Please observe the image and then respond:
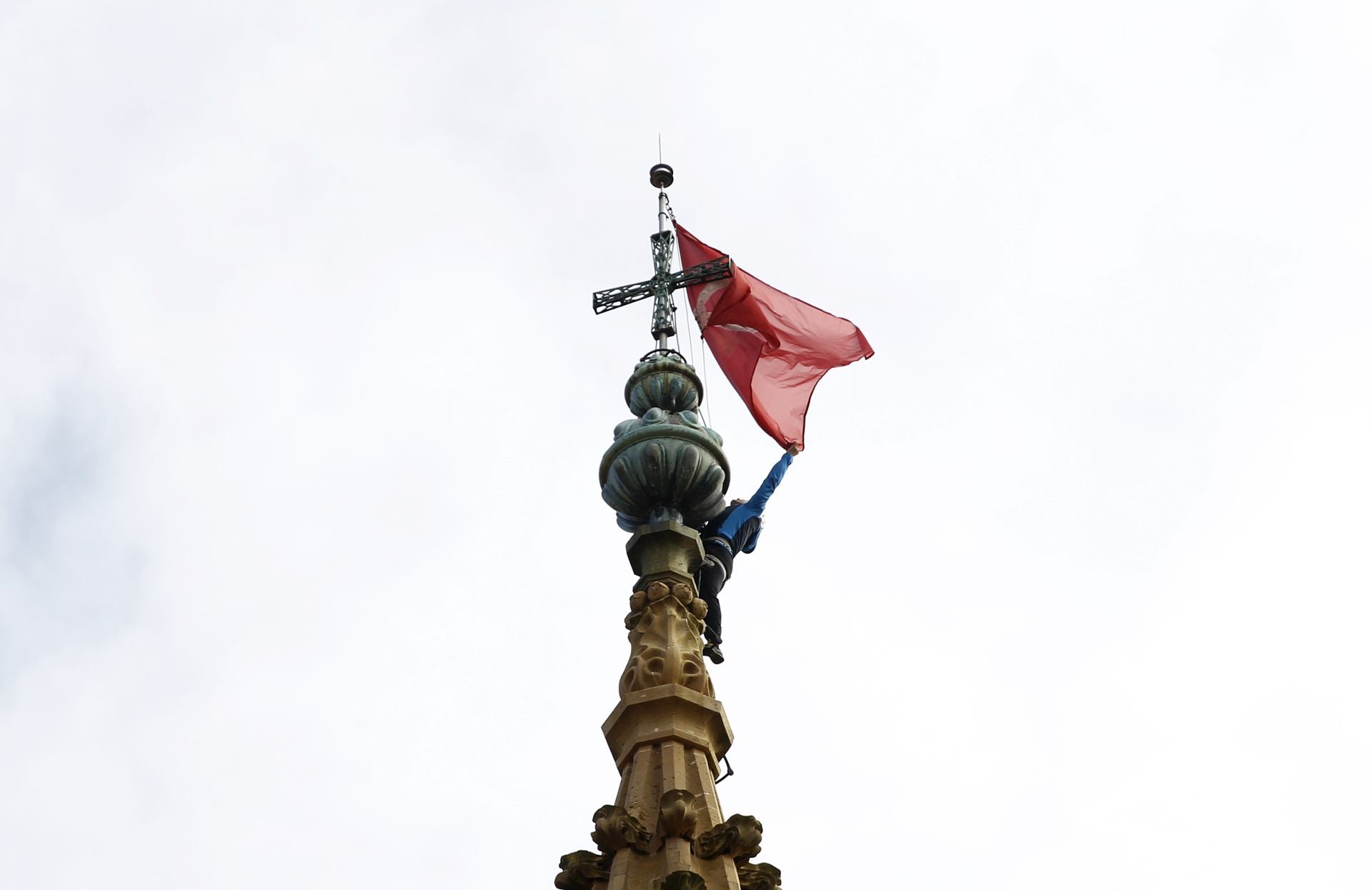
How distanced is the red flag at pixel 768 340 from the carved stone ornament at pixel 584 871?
934cm

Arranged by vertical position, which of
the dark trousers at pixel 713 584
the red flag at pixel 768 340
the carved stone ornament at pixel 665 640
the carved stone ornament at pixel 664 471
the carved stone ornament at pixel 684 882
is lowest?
the carved stone ornament at pixel 684 882

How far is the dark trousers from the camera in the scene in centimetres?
1981

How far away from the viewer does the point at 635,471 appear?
19.9 metres

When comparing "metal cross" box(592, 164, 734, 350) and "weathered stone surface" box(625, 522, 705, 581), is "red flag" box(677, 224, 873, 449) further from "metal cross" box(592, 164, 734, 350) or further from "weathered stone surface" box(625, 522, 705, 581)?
"weathered stone surface" box(625, 522, 705, 581)

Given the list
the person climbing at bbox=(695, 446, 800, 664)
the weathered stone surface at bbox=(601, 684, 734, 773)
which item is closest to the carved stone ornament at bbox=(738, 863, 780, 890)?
the weathered stone surface at bbox=(601, 684, 734, 773)

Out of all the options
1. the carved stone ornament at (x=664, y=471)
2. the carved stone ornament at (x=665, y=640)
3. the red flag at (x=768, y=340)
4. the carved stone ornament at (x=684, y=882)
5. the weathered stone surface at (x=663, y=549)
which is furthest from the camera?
the red flag at (x=768, y=340)

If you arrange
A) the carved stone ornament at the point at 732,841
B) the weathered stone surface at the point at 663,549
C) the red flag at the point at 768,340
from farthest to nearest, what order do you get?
the red flag at the point at 768,340, the weathered stone surface at the point at 663,549, the carved stone ornament at the point at 732,841

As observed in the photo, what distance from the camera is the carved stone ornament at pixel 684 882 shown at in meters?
14.1

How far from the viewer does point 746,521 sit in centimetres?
2067

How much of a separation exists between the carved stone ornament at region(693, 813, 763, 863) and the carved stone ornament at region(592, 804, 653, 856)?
46cm

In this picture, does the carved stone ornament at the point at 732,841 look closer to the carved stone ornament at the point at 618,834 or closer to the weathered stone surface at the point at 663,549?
the carved stone ornament at the point at 618,834

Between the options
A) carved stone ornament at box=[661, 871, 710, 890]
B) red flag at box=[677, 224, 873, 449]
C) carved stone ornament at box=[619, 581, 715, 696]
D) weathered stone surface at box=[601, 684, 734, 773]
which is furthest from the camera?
red flag at box=[677, 224, 873, 449]

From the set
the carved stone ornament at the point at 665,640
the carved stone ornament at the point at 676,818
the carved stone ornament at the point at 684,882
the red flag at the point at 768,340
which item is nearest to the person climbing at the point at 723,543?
the carved stone ornament at the point at 665,640

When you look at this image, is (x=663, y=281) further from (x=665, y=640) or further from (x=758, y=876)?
(x=758, y=876)
